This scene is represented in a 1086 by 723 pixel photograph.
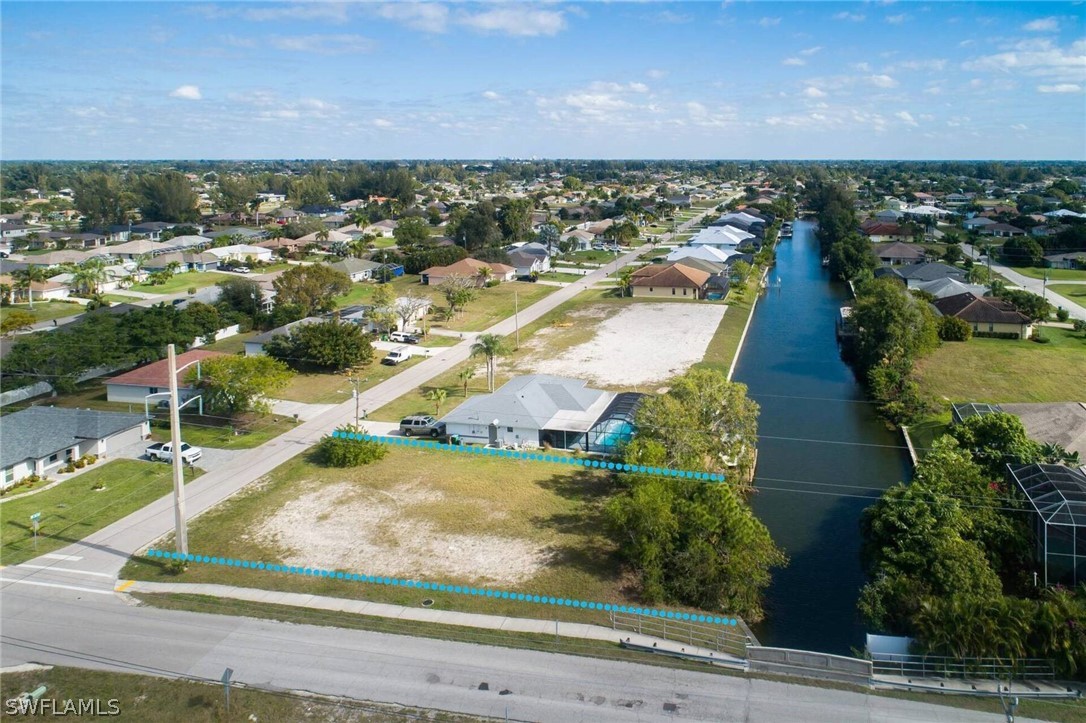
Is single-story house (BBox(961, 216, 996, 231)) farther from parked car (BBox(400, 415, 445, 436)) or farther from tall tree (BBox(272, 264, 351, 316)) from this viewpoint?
parked car (BBox(400, 415, 445, 436))

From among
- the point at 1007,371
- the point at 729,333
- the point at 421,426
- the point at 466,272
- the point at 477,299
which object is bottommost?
the point at 421,426

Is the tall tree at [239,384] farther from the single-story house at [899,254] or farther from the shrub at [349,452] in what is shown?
the single-story house at [899,254]

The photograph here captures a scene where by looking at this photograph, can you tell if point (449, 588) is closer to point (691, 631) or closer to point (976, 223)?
point (691, 631)

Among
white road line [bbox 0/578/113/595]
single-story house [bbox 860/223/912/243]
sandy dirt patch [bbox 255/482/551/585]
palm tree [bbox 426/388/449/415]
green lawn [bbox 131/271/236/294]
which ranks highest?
single-story house [bbox 860/223/912/243]

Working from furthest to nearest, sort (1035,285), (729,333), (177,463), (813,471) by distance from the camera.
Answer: (1035,285) < (729,333) < (813,471) < (177,463)

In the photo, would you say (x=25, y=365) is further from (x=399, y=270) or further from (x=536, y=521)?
(x=399, y=270)

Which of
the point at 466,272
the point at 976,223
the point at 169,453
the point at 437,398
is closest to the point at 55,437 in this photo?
the point at 169,453

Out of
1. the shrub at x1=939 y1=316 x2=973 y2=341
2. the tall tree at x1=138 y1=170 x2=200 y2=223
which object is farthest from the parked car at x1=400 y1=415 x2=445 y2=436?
the tall tree at x1=138 y1=170 x2=200 y2=223
